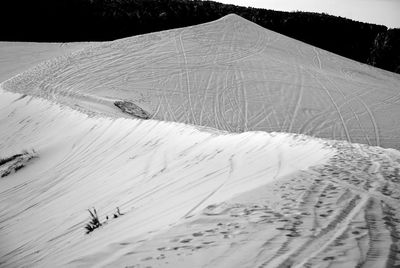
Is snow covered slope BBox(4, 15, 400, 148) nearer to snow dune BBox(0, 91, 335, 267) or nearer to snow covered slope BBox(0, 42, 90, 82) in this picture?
snow dune BBox(0, 91, 335, 267)

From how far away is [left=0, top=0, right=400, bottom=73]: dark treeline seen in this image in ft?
74.9

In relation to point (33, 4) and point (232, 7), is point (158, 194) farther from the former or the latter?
point (232, 7)

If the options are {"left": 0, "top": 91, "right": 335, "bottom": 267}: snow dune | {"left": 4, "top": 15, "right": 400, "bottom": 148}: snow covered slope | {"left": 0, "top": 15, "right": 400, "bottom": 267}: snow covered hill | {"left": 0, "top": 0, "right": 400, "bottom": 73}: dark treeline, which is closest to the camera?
{"left": 0, "top": 15, "right": 400, "bottom": 267}: snow covered hill

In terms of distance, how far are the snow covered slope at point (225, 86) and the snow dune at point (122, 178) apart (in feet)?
8.34

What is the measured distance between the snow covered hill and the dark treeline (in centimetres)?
1251

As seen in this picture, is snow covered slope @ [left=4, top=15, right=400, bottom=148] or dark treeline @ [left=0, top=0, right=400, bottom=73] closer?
snow covered slope @ [left=4, top=15, right=400, bottom=148]

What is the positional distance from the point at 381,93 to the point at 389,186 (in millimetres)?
11901

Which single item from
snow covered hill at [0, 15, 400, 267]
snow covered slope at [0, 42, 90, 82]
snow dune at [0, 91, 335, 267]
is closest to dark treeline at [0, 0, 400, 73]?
snow covered slope at [0, 42, 90, 82]

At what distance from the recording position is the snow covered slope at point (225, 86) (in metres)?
9.95

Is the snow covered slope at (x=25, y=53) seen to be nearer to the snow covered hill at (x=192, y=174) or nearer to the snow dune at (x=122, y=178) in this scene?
the snow covered hill at (x=192, y=174)

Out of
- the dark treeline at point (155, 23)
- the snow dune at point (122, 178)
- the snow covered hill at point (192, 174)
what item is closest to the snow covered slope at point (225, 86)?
the snow covered hill at point (192, 174)

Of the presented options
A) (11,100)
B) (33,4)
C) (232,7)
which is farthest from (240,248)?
(232,7)

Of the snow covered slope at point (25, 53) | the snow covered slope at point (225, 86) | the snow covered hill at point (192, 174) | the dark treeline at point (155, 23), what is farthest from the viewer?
the dark treeline at point (155, 23)

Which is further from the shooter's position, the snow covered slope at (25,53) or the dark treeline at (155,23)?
the dark treeline at (155,23)
